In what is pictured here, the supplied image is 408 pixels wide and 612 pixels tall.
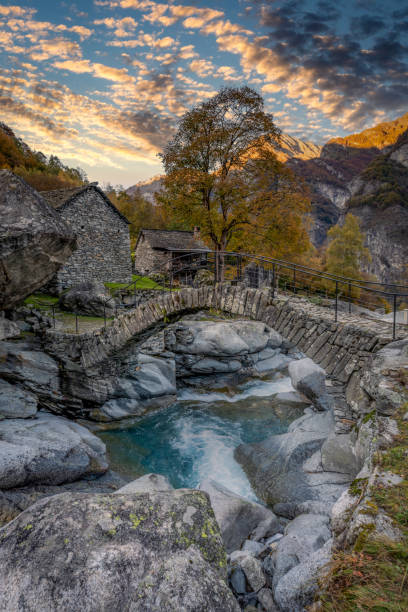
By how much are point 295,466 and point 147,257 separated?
2747 cm

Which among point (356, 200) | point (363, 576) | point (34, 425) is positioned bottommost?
point (34, 425)

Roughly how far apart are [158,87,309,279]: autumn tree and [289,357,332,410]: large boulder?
672 cm

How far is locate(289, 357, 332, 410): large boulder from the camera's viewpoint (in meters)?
12.5

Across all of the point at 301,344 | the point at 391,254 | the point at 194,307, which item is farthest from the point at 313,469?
the point at 391,254

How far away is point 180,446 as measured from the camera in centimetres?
1190

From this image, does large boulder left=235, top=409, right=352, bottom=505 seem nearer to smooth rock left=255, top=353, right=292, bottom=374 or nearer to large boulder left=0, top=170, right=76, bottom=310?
smooth rock left=255, top=353, right=292, bottom=374

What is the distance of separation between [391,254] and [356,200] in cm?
1587

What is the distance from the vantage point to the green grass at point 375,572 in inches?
94.7

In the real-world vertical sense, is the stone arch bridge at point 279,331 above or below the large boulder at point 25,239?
below

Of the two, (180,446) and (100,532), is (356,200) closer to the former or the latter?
(180,446)

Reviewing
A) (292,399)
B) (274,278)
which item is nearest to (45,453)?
(274,278)

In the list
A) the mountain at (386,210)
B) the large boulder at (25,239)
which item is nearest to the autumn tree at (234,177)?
the large boulder at (25,239)

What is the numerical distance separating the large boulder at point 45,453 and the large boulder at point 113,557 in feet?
15.3

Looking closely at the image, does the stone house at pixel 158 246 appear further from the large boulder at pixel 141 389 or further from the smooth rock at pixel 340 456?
the smooth rock at pixel 340 456
